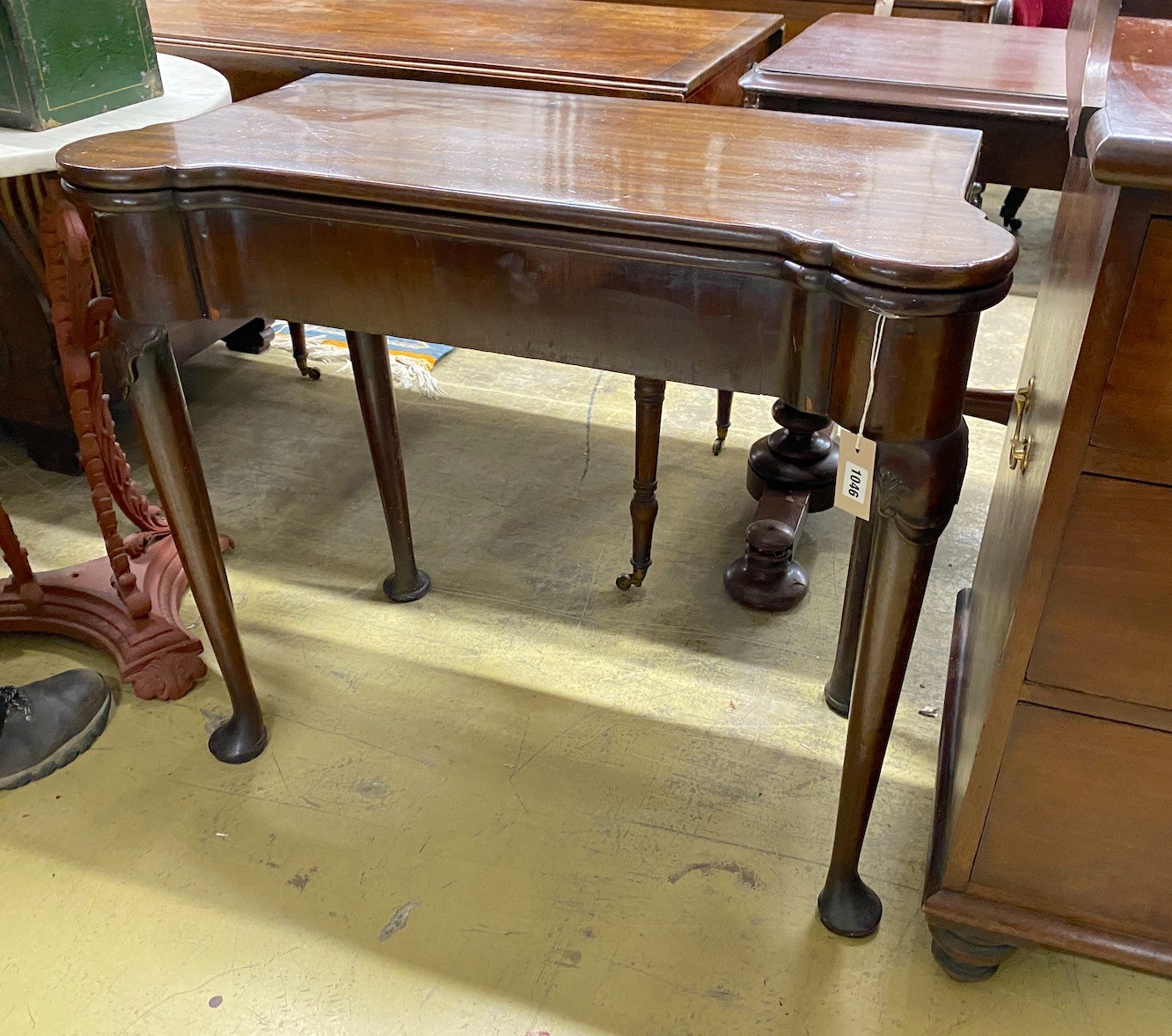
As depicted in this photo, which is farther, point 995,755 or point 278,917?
point 278,917

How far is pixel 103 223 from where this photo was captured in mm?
1014

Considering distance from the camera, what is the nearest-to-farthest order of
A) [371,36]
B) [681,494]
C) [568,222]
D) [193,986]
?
[568,222]
[193,986]
[371,36]
[681,494]

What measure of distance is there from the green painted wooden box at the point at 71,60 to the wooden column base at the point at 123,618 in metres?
0.66

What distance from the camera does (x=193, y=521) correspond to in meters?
1.23

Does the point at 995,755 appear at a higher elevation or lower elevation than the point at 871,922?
higher

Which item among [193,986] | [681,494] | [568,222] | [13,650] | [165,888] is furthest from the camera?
[681,494]

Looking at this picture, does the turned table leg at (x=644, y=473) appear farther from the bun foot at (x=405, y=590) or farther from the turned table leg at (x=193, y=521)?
the turned table leg at (x=193, y=521)

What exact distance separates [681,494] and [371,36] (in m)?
1.00

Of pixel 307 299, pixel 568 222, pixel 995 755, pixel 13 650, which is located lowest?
pixel 13 650

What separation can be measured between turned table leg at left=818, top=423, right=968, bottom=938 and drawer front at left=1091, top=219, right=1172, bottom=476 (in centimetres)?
12

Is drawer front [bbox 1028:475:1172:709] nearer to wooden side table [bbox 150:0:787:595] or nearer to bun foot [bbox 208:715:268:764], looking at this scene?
wooden side table [bbox 150:0:787:595]

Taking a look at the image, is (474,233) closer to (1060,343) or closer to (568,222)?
(568,222)

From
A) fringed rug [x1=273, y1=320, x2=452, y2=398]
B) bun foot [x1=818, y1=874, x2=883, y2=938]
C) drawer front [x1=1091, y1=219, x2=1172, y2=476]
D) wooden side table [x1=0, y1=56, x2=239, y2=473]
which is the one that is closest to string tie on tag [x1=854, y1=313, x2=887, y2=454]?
drawer front [x1=1091, y1=219, x2=1172, y2=476]

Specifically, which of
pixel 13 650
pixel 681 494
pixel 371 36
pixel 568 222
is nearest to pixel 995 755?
pixel 568 222
